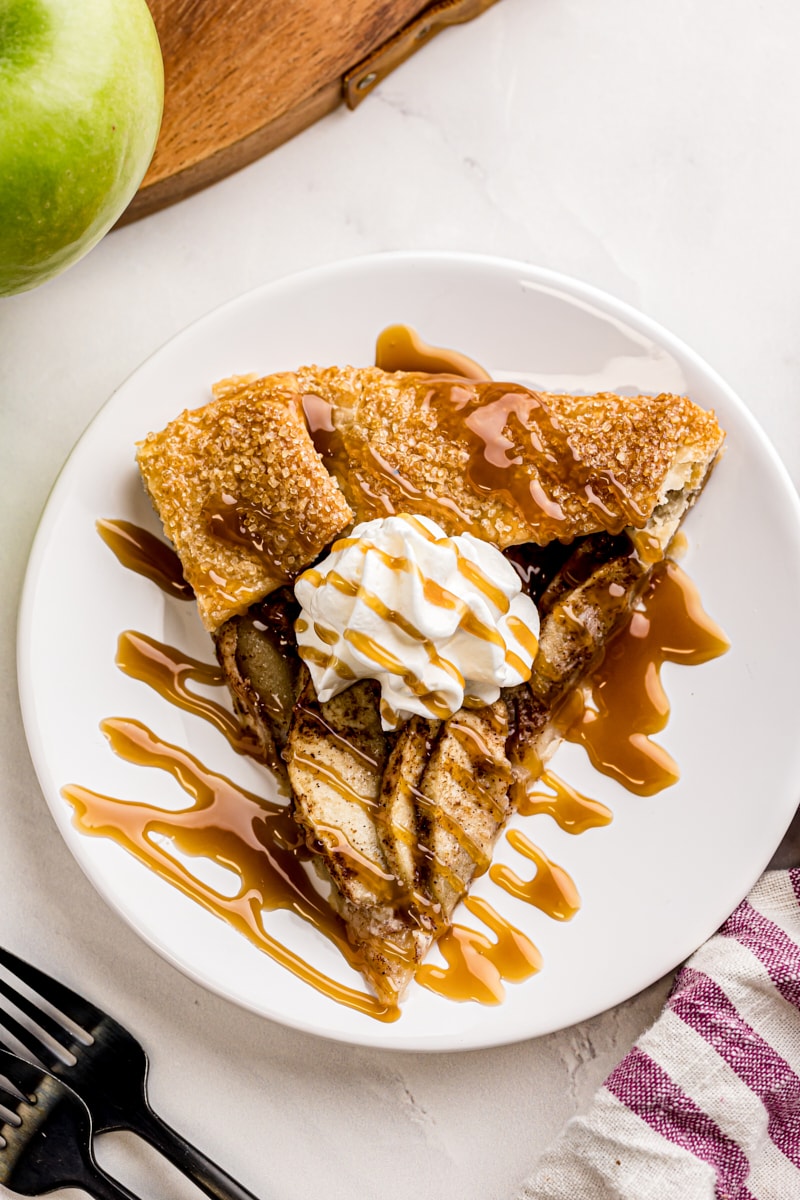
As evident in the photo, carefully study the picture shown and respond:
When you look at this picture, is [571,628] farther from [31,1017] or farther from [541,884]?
[31,1017]

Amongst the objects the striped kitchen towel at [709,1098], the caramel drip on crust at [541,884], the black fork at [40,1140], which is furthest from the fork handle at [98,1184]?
the caramel drip on crust at [541,884]

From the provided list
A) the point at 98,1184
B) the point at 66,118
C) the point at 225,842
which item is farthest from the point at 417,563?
the point at 98,1184

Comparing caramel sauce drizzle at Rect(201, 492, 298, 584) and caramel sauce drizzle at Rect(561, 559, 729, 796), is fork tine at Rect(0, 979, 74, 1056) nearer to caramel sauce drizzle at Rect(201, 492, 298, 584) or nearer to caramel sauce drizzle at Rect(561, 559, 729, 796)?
caramel sauce drizzle at Rect(201, 492, 298, 584)

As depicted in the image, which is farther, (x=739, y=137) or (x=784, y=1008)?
(x=739, y=137)

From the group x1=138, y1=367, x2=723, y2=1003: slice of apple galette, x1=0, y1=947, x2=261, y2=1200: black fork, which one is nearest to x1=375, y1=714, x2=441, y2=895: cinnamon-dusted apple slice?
x1=138, y1=367, x2=723, y2=1003: slice of apple galette

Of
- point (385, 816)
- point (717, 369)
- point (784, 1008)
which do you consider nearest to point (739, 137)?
point (717, 369)

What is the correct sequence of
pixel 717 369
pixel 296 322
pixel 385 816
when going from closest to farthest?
pixel 385 816 → pixel 296 322 → pixel 717 369

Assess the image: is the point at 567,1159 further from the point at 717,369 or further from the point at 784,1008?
the point at 717,369
